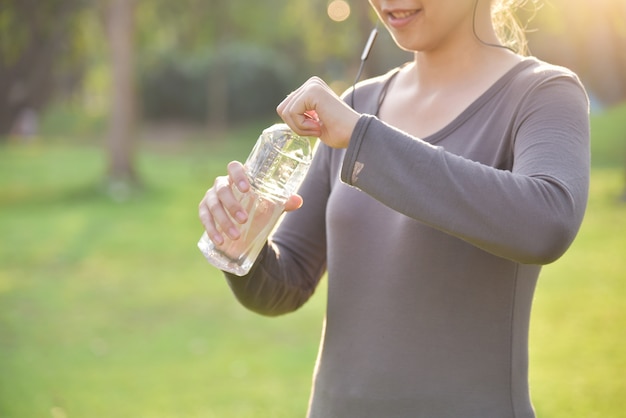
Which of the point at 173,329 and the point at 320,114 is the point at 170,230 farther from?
the point at 320,114

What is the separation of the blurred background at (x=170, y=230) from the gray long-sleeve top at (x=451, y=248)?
2.45ft

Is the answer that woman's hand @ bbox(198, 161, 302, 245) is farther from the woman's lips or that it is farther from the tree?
the tree

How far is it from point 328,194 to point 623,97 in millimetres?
18907

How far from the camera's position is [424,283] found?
1867 millimetres

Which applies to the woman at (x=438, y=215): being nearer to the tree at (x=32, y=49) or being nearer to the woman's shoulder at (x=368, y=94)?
the woman's shoulder at (x=368, y=94)

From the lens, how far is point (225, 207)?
1.85 metres

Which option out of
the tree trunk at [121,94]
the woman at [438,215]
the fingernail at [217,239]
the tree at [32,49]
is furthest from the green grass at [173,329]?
the tree at [32,49]

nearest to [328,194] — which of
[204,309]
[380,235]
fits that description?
[380,235]

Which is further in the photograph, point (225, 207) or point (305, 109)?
point (225, 207)

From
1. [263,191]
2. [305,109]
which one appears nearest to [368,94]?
[263,191]

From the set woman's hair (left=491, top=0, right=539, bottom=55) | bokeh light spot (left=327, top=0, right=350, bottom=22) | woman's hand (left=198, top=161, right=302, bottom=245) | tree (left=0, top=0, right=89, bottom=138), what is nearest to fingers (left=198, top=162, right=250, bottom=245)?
woman's hand (left=198, top=161, right=302, bottom=245)

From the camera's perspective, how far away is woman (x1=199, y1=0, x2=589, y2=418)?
5.26 ft

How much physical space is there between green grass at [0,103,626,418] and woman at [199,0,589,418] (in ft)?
13.0

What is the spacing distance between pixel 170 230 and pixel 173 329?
4.69m
